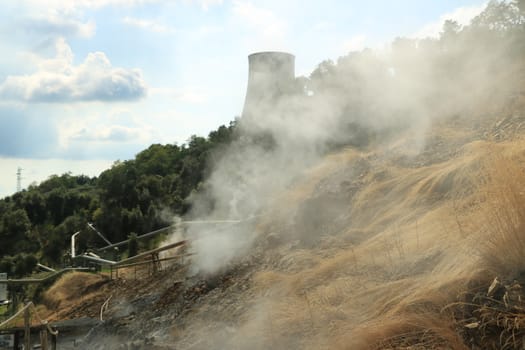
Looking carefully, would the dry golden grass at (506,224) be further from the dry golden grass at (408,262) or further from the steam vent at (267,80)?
the steam vent at (267,80)

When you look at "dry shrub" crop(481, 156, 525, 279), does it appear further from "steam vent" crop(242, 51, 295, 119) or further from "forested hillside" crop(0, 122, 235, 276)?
"forested hillside" crop(0, 122, 235, 276)

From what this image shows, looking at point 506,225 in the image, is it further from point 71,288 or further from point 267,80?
point 267,80

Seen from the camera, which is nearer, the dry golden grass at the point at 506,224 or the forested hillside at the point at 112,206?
the dry golden grass at the point at 506,224

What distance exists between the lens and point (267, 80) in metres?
17.5

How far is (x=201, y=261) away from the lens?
30.7 feet

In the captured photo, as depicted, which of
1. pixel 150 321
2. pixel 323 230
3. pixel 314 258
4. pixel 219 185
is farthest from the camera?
pixel 219 185

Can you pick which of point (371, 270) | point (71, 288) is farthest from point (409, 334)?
point (71, 288)

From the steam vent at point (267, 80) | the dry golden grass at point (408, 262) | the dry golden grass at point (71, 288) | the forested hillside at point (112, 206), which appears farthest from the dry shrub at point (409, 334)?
the forested hillside at point (112, 206)

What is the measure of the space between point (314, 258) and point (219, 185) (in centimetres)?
802

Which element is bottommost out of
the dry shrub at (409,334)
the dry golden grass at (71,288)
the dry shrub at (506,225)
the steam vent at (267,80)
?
the dry golden grass at (71,288)

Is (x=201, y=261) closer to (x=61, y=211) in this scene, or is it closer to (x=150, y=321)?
(x=150, y=321)

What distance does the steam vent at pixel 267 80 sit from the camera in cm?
1540

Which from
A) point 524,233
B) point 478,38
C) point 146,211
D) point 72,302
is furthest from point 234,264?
point 146,211

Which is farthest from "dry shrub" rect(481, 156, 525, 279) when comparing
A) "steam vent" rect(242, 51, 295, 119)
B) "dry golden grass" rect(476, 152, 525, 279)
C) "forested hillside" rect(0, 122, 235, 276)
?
"forested hillside" rect(0, 122, 235, 276)
